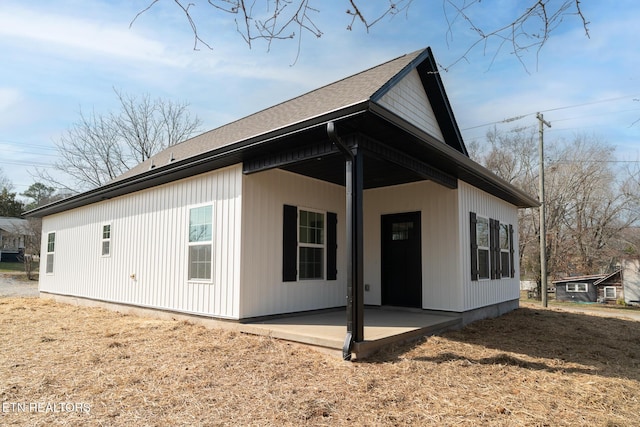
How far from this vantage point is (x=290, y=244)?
22.5ft

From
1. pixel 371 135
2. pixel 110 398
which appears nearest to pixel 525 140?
pixel 371 135

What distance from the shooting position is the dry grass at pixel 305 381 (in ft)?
10.6

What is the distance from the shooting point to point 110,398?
141 inches

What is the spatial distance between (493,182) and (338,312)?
3.98 meters

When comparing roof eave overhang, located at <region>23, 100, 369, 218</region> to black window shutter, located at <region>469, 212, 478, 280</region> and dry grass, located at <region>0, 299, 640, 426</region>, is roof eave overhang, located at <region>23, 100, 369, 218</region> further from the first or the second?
black window shutter, located at <region>469, 212, 478, 280</region>

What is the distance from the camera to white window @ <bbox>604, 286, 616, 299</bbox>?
Answer: 896 inches

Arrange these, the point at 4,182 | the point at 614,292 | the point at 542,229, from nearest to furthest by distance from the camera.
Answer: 1. the point at 542,229
2. the point at 614,292
3. the point at 4,182

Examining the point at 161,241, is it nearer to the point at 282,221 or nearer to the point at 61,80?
the point at 282,221

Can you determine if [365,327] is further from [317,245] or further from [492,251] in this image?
[492,251]

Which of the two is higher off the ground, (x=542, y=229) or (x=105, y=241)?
(x=542, y=229)

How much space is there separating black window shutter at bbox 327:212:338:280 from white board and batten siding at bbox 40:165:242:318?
214cm

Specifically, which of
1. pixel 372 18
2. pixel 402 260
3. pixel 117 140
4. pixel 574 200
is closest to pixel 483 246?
pixel 402 260

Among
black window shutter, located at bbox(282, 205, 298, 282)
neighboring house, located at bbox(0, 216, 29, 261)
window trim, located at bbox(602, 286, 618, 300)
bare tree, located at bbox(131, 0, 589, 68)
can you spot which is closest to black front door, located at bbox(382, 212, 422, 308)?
black window shutter, located at bbox(282, 205, 298, 282)

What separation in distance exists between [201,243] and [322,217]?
2.27m
